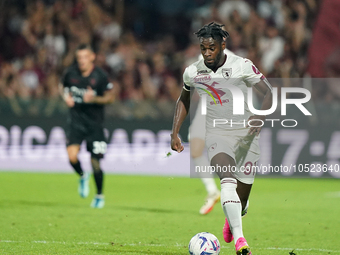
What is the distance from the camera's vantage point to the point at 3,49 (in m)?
19.2

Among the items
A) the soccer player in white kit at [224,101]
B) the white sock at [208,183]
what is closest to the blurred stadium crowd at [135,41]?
the white sock at [208,183]

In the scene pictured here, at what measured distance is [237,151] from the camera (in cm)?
600

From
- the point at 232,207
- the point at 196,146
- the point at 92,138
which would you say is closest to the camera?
the point at 232,207

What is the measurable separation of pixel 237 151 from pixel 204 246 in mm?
979

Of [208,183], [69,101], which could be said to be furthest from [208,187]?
[69,101]

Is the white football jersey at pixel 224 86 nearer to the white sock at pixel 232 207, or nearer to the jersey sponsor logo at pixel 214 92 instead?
the jersey sponsor logo at pixel 214 92

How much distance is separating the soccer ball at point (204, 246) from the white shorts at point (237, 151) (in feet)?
2.12

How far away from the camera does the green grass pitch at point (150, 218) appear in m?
6.46

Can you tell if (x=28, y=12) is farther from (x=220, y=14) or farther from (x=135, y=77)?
(x=220, y=14)

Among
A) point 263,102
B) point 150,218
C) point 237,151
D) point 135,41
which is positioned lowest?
point 150,218

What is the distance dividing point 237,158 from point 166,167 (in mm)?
8863

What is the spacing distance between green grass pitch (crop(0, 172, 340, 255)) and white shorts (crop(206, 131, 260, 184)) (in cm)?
75

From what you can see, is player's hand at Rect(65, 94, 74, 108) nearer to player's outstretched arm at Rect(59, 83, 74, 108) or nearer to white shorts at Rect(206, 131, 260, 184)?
player's outstretched arm at Rect(59, 83, 74, 108)

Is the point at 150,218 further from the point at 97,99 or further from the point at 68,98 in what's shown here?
the point at 68,98
